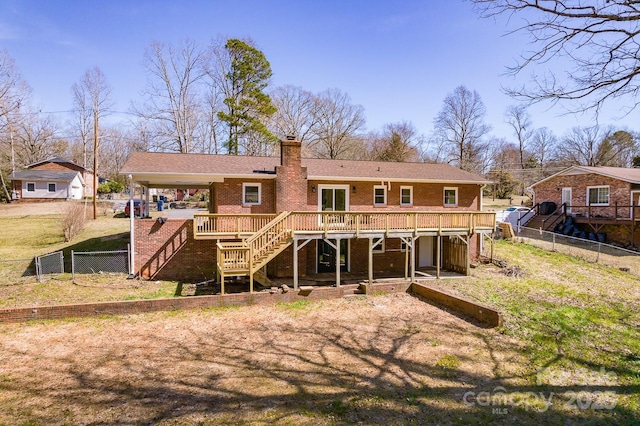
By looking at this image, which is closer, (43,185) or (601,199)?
(601,199)

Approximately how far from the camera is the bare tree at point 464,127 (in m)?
42.3

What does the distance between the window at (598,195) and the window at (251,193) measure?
2361 cm

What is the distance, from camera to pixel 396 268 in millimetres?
16797

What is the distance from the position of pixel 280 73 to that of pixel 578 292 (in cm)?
2924

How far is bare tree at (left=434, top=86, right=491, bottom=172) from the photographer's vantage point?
1666 inches

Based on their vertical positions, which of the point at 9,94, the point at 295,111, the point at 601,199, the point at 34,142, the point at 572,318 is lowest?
the point at 572,318

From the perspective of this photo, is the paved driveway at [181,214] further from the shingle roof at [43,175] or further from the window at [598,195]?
the window at [598,195]

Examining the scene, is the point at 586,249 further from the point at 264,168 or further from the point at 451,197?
the point at 264,168

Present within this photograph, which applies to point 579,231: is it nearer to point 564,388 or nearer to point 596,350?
point 596,350

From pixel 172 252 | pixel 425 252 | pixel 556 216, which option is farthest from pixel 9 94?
pixel 556 216

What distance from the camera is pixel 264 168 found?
624 inches

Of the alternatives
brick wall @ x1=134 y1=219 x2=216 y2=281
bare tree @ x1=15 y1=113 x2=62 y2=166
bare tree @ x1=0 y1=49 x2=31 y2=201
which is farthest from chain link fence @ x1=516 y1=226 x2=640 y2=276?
bare tree @ x1=15 y1=113 x2=62 y2=166

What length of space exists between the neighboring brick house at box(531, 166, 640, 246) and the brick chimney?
20.2 meters

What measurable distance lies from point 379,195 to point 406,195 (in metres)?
1.51
